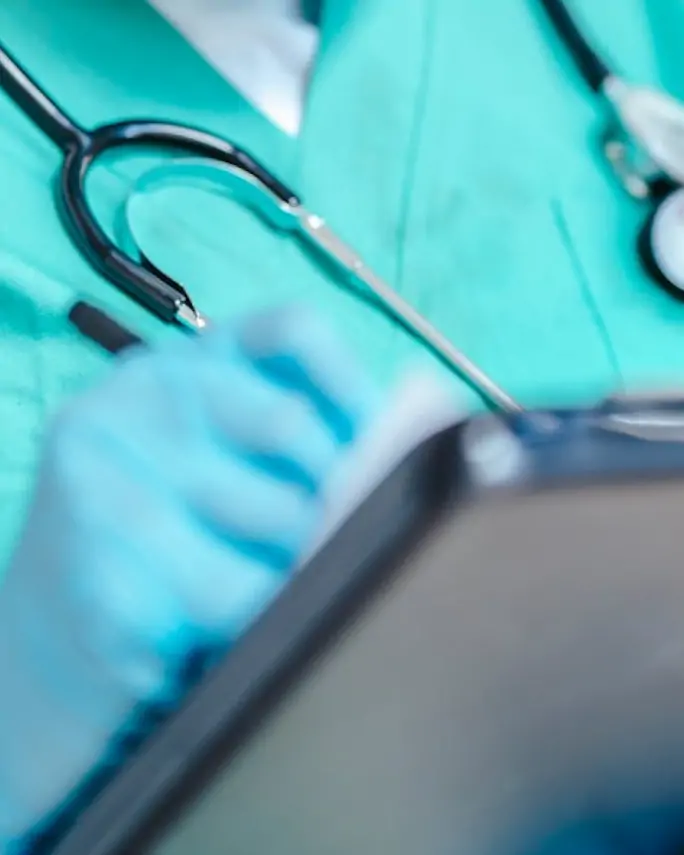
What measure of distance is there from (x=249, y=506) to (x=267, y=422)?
0.8 inches

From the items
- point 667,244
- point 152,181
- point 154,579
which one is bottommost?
point 154,579

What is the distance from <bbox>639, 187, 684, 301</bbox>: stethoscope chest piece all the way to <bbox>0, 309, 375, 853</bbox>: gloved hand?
38cm

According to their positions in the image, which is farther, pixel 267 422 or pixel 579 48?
pixel 579 48

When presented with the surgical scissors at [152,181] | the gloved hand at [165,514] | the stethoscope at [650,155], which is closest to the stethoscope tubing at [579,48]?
the stethoscope at [650,155]

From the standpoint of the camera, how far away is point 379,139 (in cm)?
59

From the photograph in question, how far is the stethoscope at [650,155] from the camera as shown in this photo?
58 cm

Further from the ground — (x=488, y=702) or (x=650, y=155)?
(x=650, y=155)

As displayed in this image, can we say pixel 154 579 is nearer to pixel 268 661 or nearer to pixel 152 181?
pixel 268 661

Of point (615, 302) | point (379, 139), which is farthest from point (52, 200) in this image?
point (615, 302)

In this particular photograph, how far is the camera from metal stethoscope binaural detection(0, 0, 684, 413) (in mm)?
506

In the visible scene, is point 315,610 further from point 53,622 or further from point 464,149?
point 464,149

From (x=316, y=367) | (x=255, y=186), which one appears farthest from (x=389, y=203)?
(x=316, y=367)

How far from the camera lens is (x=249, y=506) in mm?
229

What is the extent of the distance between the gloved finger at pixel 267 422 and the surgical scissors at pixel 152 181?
26 centimetres
